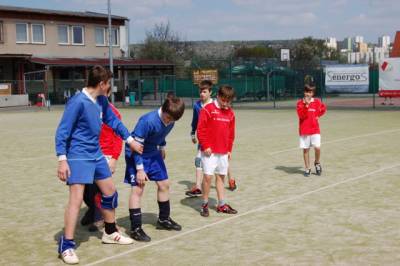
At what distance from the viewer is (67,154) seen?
5738 mm

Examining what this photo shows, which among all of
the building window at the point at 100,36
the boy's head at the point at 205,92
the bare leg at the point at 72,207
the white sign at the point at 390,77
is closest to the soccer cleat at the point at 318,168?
the boy's head at the point at 205,92

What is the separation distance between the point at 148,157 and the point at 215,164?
1.22 m

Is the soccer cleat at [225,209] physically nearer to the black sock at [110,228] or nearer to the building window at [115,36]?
the black sock at [110,228]

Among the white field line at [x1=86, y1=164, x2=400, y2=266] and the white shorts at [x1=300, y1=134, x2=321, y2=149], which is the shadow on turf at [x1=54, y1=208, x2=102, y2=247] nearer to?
the white field line at [x1=86, y1=164, x2=400, y2=266]

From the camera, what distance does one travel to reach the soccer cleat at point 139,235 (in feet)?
21.2

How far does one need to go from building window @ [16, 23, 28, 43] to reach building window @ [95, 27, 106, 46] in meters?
7.20

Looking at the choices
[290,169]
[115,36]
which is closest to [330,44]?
[115,36]

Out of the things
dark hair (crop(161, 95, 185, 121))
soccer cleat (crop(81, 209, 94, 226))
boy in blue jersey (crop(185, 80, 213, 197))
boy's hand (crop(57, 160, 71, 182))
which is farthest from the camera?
boy in blue jersey (crop(185, 80, 213, 197))

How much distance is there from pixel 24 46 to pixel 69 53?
172 inches

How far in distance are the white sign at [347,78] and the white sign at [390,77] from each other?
1.16m

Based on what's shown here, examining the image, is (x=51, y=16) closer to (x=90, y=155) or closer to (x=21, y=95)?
(x=21, y=95)

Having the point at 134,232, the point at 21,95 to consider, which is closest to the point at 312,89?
the point at 134,232

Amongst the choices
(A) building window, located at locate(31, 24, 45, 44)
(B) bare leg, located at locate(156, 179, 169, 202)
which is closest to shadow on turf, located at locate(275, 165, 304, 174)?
(B) bare leg, located at locate(156, 179, 169, 202)

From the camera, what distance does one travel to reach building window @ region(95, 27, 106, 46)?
55406 millimetres
